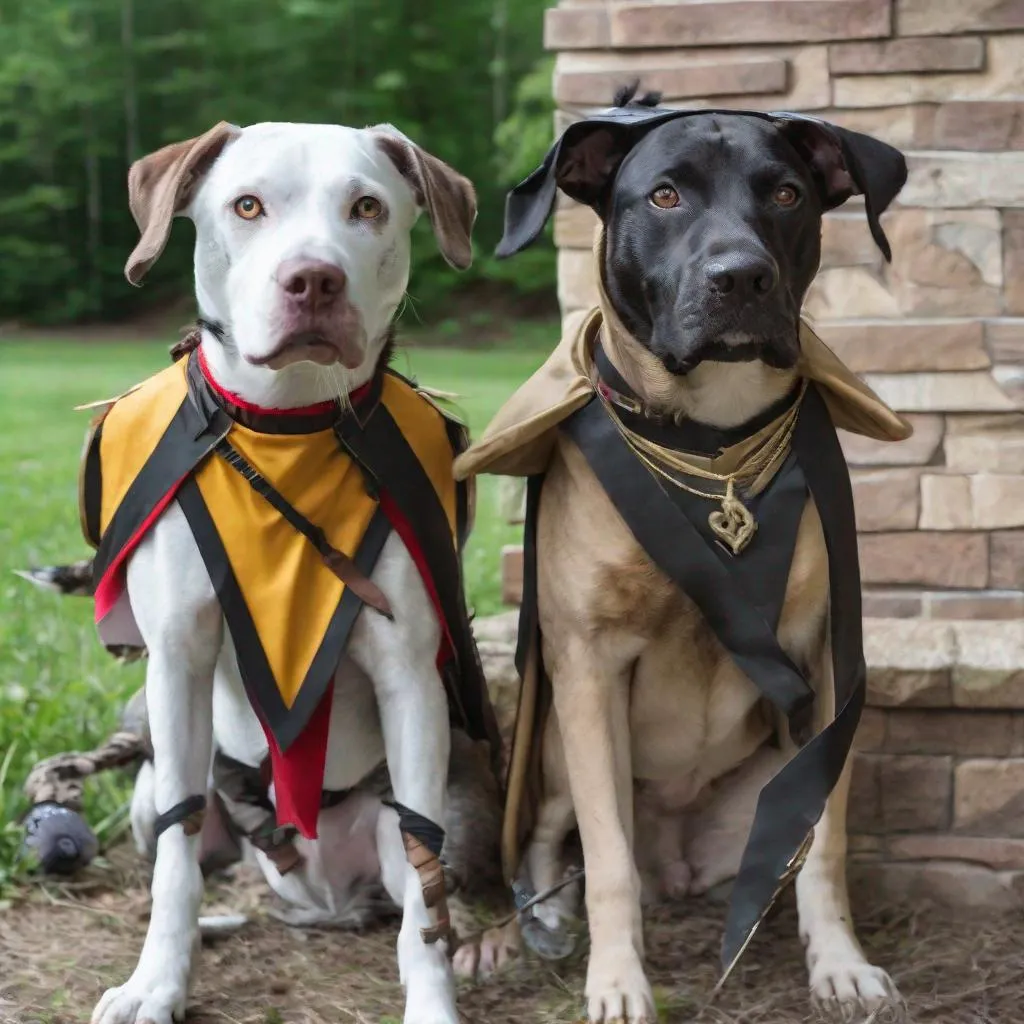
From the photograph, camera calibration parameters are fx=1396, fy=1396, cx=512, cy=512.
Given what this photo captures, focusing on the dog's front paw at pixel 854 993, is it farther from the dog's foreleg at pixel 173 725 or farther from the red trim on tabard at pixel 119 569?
the red trim on tabard at pixel 119 569

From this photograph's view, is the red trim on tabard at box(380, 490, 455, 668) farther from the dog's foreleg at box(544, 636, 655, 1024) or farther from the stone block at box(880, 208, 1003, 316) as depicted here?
the stone block at box(880, 208, 1003, 316)

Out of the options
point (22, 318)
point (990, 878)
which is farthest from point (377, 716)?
point (22, 318)

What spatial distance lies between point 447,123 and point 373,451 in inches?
655

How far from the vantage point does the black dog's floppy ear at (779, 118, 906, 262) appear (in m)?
2.62

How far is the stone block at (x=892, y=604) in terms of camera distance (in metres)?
3.56

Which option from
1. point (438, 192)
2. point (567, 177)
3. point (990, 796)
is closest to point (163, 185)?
point (438, 192)

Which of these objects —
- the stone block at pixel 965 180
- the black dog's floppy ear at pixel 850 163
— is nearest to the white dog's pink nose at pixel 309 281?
the black dog's floppy ear at pixel 850 163

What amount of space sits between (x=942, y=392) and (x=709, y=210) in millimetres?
1202

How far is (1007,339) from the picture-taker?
3.45 m

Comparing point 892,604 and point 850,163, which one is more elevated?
point 850,163

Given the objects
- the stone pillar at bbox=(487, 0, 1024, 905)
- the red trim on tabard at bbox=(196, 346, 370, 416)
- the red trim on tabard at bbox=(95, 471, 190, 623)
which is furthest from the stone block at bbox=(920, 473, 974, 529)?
the red trim on tabard at bbox=(95, 471, 190, 623)

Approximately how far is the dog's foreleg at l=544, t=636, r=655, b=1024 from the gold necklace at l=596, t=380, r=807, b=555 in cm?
35

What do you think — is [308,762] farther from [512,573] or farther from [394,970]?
[512,573]

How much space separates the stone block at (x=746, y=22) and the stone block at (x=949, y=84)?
4.7 inches
